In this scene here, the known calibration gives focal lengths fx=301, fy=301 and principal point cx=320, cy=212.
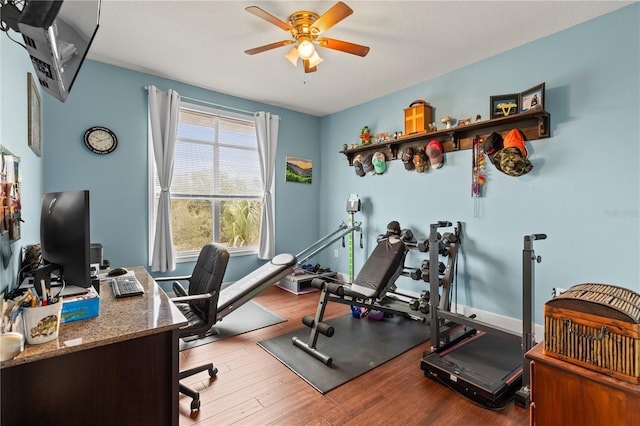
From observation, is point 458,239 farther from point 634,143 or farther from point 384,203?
point 634,143

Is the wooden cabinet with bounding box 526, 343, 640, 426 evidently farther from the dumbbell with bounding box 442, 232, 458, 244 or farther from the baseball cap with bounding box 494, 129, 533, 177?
the baseball cap with bounding box 494, 129, 533, 177

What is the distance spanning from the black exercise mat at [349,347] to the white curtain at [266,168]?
5.58 ft

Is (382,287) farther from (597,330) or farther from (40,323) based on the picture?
(40,323)

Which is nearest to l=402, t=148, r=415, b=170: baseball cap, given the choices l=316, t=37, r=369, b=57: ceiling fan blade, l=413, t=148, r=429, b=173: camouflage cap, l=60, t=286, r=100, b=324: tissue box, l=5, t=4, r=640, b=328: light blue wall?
l=413, t=148, r=429, b=173: camouflage cap

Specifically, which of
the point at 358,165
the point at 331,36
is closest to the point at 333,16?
the point at 331,36

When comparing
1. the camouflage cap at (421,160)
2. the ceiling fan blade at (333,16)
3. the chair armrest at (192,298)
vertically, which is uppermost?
the ceiling fan blade at (333,16)

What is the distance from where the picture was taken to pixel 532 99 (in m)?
2.76

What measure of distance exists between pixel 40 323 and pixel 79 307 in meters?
0.25

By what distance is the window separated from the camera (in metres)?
4.00

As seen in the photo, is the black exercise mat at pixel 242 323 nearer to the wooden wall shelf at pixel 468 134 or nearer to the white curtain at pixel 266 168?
the white curtain at pixel 266 168

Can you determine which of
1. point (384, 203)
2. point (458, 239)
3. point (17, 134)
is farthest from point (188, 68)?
point (458, 239)

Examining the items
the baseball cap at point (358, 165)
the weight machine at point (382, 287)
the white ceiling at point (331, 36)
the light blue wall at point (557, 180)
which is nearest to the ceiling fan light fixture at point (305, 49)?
the white ceiling at point (331, 36)

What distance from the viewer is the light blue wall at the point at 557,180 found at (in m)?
2.42

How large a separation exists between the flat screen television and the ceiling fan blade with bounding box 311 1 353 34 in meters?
1.36
